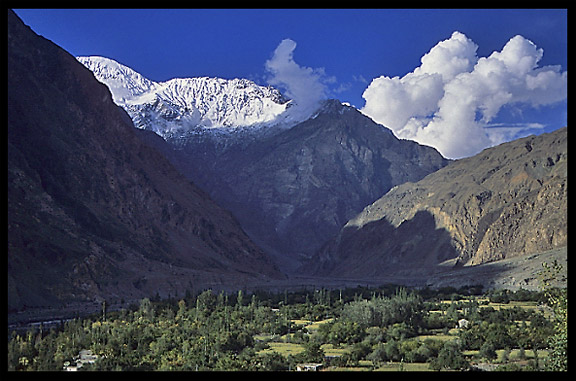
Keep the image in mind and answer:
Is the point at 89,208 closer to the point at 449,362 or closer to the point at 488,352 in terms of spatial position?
the point at 488,352

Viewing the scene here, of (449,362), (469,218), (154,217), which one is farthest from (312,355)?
(469,218)

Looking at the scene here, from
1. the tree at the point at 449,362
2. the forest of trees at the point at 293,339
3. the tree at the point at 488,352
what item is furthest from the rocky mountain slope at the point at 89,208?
the tree at the point at 488,352

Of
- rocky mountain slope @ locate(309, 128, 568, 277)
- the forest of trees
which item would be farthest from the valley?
the forest of trees

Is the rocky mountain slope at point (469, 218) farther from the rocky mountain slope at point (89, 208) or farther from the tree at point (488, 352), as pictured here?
the tree at point (488, 352)

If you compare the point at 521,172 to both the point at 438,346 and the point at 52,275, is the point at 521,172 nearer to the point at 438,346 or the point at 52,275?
the point at 52,275

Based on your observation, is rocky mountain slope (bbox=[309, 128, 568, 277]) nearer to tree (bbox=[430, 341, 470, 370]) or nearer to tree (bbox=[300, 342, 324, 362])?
tree (bbox=[430, 341, 470, 370])

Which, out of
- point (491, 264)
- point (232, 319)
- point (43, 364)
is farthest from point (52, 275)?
point (491, 264)
